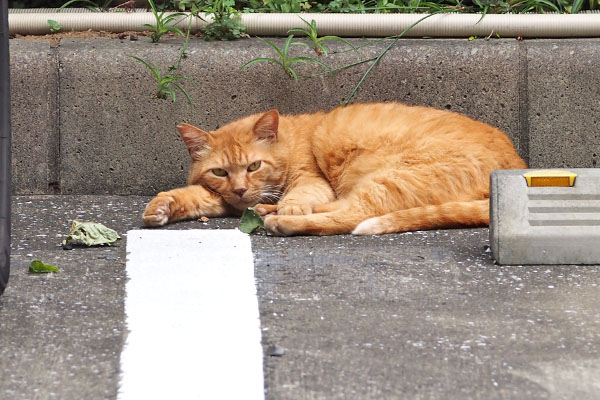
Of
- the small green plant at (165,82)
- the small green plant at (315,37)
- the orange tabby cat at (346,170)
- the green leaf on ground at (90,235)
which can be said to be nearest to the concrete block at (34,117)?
the small green plant at (165,82)

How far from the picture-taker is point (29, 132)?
470 centimetres

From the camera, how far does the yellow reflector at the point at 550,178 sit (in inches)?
131

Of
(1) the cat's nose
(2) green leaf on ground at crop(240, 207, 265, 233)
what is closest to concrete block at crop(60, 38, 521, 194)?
(1) the cat's nose

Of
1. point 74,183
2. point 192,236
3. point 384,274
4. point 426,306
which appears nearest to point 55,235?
point 192,236

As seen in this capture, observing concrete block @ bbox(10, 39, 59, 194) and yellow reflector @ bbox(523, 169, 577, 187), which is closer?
yellow reflector @ bbox(523, 169, 577, 187)

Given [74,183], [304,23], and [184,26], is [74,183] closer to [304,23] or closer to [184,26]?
[184,26]

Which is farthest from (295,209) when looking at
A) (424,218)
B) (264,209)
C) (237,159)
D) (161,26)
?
(161,26)

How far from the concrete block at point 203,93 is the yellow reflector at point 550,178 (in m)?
1.47

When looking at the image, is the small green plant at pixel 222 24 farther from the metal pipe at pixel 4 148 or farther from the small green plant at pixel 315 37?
the metal pipe at pixel 4 148

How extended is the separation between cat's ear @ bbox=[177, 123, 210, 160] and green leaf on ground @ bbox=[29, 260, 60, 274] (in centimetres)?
126

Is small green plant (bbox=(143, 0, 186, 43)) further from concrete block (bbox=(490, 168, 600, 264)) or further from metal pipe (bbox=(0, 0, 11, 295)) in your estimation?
concrete block (bbox=(490, 168, 600, 264))

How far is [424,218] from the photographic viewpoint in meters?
3.82

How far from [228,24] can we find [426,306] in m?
2.62

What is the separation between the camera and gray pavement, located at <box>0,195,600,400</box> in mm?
2305
